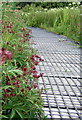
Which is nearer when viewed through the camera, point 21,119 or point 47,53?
point 21,119

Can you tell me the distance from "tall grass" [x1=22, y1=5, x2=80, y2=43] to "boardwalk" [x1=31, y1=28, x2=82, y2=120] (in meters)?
2.09

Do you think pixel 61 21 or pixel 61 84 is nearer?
pixel 61 84

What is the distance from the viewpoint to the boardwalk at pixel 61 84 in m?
2.00

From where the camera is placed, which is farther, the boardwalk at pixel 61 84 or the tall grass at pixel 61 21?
the tall grass at pixel 61 21

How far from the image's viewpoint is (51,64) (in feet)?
11.2

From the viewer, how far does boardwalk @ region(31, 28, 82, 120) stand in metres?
2.00

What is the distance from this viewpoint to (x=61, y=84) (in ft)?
8.49

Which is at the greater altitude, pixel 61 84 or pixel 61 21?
pixel 61 84

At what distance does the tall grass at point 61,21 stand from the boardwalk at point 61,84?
2088 millimetres

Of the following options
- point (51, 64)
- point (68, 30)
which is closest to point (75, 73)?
point (51, 64)

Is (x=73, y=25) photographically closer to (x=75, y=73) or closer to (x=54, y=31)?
(x=54, y=31)

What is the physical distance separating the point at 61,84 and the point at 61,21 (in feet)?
19.1

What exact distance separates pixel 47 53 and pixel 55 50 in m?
0.31

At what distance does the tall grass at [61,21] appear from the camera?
265 inches
